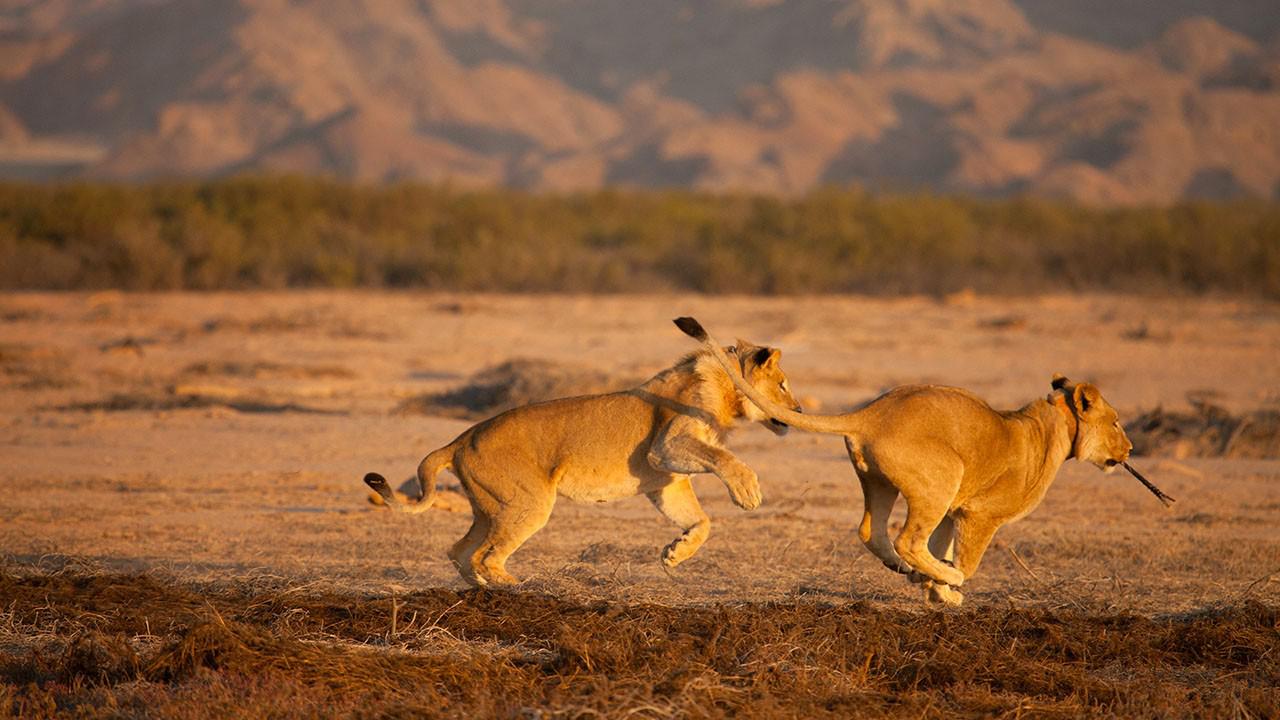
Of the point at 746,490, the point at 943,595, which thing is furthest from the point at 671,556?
the point at 943,595

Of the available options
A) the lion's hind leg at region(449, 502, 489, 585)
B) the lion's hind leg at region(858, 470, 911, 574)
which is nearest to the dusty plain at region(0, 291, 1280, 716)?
the lion's hind leg at region(858, 470, 911, 574)

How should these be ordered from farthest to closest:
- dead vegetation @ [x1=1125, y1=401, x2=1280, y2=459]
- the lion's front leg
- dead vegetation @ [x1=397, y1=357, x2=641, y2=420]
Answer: dead vegetation @ [x1=397, y1=357, x2=641, y2=420] → dead vegetation @ [x1=1125, y1=401, x2=1280, y2=459] → the lion's front leg

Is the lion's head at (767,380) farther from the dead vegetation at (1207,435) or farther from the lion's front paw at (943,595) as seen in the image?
the dead vegetation at (1207,435)

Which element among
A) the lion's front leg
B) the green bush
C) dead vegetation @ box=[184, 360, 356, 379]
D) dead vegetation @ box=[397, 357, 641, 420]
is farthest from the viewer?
the green bush

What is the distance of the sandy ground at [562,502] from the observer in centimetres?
908

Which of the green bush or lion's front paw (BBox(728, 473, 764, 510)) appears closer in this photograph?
lion's front paw (BBox(728, 473, 764, 510))

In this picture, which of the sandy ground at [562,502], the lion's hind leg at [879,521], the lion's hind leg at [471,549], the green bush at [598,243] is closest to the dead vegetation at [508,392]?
the sandy ground at [562,502]

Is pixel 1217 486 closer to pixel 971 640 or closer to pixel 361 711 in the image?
pixel 971 640

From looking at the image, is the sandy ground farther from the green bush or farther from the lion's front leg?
the green bush

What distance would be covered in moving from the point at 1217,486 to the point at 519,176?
111438 mm

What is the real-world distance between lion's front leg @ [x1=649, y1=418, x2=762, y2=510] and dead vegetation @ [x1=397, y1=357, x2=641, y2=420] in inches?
253

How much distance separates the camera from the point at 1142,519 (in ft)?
35.7

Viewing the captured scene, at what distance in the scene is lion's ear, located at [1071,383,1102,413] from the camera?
8.29 meters

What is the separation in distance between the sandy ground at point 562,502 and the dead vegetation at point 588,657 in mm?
690
